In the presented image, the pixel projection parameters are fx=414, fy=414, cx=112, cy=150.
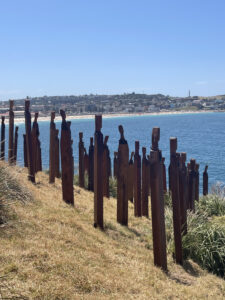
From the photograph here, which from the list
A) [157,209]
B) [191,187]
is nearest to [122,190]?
[157,209]

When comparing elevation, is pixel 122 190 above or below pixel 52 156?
below

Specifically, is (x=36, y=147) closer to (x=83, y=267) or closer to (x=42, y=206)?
(x=42, y=206)

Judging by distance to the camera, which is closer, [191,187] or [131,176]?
[191,187]

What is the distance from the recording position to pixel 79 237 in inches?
283

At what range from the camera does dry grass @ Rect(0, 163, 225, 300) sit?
5.20m

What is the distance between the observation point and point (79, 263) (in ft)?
19.7

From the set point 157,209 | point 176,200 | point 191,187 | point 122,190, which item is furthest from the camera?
point 191,187

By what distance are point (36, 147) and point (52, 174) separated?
1658mm

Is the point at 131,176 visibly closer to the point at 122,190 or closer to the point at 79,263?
the point at 122,190

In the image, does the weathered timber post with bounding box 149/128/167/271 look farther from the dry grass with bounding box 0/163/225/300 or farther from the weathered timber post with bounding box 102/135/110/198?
the weathered timber post with bounding box 102/135/110/198

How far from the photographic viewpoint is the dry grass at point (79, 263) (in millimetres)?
5202

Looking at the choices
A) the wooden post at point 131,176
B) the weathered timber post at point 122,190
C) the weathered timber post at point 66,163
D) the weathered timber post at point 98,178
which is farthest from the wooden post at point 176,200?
the wooden post at point 131,176

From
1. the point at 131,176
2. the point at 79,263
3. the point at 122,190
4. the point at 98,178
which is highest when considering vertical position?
the point at 98,178

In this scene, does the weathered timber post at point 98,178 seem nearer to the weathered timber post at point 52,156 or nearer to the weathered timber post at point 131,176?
the weathered timber post at point 52,156
